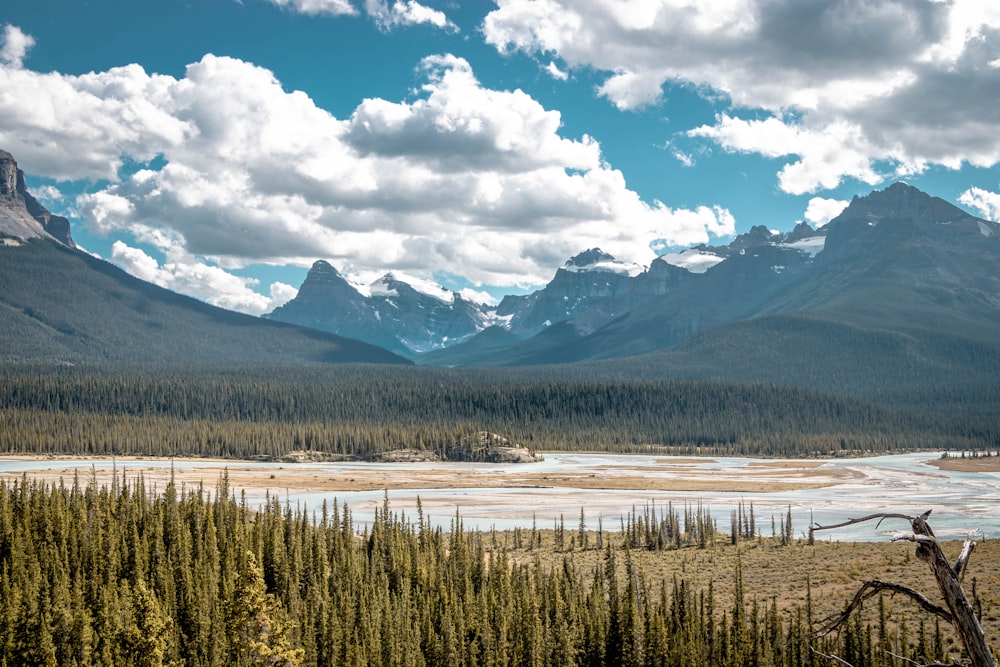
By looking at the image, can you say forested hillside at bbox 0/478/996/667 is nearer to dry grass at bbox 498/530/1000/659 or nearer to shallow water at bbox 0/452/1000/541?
dry grass at bbox 498/530/1000/659

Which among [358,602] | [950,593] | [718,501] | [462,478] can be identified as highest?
[950,593]

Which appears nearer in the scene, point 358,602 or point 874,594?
point 874,594

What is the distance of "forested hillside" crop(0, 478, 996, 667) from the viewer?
51.7m

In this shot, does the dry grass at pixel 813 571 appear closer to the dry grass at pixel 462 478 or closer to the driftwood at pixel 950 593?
the driftwood at pixel 950 593

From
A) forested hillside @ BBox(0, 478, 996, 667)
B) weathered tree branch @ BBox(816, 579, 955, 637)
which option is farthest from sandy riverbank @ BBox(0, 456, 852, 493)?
weathered tree branch @ BBox(816, 579, 955, 637)

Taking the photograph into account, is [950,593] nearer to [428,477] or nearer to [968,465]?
[428,477]

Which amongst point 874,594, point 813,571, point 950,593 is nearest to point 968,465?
point 813,571

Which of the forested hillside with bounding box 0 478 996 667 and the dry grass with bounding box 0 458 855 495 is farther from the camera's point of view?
the dry grass with bounding box 0 458 855 495

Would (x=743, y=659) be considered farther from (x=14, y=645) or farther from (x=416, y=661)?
(x=14, y=645)

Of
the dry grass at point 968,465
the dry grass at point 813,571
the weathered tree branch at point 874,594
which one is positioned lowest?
the dry grass at point 968,465

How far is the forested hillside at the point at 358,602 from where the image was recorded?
51688 mm

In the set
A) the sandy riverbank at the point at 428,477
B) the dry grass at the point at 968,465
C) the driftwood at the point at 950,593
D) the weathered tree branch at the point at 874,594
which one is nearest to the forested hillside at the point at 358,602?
the weathered tree branch at the point at 874,594

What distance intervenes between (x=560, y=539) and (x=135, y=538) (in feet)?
140

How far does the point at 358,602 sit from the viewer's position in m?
64.7
